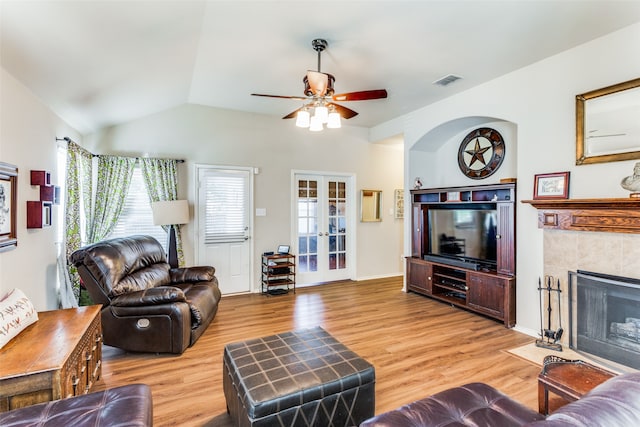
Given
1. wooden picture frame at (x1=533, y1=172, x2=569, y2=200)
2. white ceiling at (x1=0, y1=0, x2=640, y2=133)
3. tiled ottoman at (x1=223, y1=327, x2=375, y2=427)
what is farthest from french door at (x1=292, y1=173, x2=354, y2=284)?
tiled ottoman at (x1=223, y1=327, x2=375, y2=427)

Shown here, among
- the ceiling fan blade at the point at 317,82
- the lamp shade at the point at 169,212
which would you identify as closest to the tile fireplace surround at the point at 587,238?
the ceiling fan blade at the point at 317,82

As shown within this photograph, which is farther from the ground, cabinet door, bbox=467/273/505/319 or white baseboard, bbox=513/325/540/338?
cabinet door, bbox=467/273/505/319

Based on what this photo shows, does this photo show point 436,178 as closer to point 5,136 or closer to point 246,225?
point 246,225

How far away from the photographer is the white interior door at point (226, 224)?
483 centimetres

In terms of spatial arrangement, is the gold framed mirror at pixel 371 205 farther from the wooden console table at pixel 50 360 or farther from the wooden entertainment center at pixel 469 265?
the wooden console table at pixel 50 360

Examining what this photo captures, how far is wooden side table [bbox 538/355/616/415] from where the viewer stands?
162cm

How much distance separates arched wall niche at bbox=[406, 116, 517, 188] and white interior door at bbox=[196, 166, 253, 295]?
2798 mm

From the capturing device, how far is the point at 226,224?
16.3 ft

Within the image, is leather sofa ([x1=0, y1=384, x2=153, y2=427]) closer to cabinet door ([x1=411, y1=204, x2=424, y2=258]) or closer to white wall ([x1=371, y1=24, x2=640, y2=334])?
white wall ([x1=371, y1=24, x2=640, y2=334])

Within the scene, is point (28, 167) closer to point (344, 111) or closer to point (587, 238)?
point (344, 111)

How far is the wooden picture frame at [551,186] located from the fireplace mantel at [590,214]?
170mm

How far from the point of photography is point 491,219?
3.98 metres

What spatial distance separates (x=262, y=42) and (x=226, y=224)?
9.41 feet

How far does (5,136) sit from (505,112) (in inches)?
189
